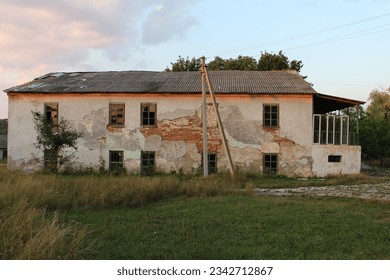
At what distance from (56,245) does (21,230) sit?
78 centimetres

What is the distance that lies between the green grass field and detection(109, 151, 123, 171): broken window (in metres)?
10.6

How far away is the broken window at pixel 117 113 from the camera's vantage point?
930 inches

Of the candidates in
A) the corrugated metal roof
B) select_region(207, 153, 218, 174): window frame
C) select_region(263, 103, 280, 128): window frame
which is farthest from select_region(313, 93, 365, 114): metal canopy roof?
select_region(207, 153, 218, 174): window frame

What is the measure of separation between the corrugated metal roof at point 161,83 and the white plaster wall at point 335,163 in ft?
11.0

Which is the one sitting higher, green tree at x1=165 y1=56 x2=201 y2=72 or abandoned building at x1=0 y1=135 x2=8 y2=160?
green tree at x1=165 y1=56 x2=201 y2=72

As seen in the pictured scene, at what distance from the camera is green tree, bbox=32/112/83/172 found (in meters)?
21.0

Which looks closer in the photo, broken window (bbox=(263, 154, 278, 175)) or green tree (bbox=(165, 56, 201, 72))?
broken window (bbox=(263, 154, 278, 175))

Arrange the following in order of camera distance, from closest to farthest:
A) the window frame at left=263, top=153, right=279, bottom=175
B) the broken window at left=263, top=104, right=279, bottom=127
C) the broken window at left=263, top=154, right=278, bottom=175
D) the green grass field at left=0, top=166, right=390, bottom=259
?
the green grass field at left=0, top=166, right=390, bottom=259, the window frame at left=263, top=153, right=279, bottom=175, the broken window at left=263, top=154, right=278, bottom=175, the broken window at left=263, top=104, right=279, bottom=127

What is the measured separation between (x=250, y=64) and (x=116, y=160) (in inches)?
838

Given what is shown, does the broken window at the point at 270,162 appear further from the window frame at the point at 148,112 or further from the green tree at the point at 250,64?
the green tree at the point at 250,64

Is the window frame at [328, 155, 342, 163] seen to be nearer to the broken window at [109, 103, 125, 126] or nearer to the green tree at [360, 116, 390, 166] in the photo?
the broken window at [109, 103, 125, 126]

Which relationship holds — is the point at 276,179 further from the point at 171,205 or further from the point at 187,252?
the point at 187,252

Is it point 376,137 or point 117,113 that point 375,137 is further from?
point 117,113

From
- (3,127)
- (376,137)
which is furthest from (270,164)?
(3,127)
